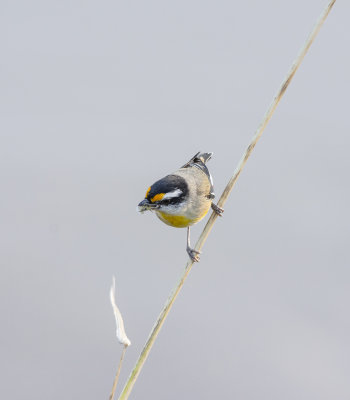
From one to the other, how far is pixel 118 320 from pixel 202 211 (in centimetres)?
161

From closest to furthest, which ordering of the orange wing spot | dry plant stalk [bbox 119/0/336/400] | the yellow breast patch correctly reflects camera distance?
1. dry plant stalk [bbox 119/0/336/400]
2. the orange wing spot
3. the yellow breast patch

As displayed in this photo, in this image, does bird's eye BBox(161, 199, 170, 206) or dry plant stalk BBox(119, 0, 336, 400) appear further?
bird's eye BBox(161, 199, 170, 206)

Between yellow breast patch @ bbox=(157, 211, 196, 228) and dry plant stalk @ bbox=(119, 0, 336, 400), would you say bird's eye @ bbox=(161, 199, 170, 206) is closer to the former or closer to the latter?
yellow breast patch @ bbox=(157, 211, 196, 228)

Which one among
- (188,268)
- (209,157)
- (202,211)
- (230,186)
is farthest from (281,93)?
(209,157)

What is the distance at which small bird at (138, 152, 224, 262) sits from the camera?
2.88 meters

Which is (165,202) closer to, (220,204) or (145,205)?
(145,205)

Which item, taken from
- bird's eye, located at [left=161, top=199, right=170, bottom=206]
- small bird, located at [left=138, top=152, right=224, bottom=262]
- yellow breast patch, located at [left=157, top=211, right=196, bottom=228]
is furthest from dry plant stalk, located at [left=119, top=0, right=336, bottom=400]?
yellow breast patch, located at [left=157, top=211, right=196, bottom=228]

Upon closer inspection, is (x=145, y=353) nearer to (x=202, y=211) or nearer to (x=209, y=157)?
(x=202, y=211)

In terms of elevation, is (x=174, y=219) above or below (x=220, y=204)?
below

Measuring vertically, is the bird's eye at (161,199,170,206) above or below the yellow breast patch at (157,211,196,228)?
above

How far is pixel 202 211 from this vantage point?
3.22m

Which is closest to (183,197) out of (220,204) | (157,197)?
(157,197)

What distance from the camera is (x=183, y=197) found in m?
3.08

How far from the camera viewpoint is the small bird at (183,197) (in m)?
2.88
